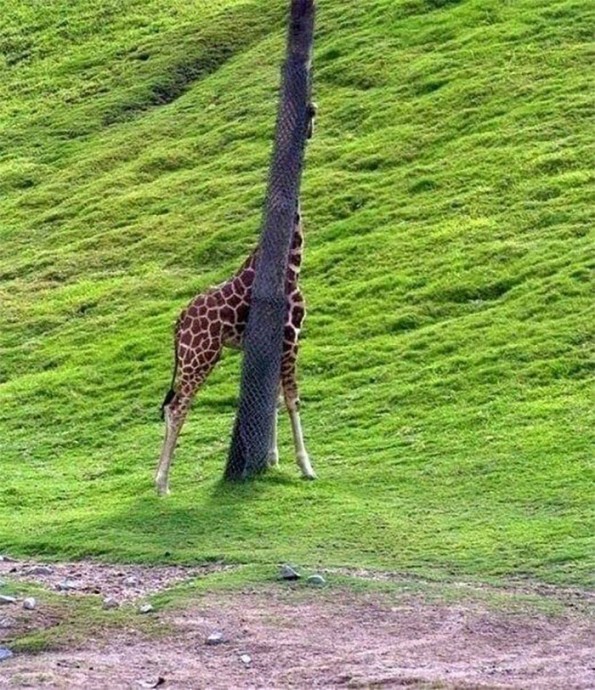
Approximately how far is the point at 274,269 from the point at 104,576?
5152mm

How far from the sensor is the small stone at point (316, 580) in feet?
46.8

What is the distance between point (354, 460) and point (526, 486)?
3069mm

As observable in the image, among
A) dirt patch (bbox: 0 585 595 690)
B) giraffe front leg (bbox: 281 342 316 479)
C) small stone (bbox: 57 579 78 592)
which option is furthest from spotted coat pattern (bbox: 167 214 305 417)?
dirt patch (bbox: 0 585 595 690)

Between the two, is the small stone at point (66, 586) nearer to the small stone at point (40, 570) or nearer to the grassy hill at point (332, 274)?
the small stone at point (40, 570)

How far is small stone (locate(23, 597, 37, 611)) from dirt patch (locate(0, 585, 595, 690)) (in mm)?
1061

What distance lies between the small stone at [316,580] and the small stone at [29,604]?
7.57 ft

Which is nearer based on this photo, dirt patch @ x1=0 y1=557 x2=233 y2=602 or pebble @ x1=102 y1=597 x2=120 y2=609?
pebble @ x1=102 y1=597 x2=120 y2=609

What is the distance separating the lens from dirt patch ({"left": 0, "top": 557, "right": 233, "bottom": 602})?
48.2 ft

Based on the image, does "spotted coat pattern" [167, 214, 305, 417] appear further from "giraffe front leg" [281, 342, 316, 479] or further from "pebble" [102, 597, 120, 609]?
"pebble" [102, 597, 120, 609]

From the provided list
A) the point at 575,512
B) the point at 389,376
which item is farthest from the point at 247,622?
the point at 389,376

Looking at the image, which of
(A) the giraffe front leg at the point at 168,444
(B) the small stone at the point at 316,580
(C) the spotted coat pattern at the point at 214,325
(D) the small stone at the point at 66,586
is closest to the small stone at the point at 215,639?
(B) the small stone at the point at 316,580

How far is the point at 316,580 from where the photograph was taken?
47.0 feet

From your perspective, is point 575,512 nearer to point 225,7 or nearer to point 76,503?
point 76,503

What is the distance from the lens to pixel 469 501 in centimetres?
1788
